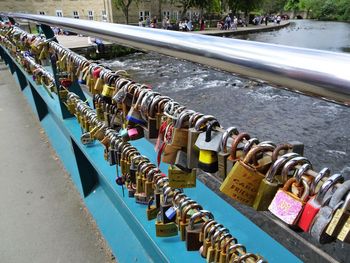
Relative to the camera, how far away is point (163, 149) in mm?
780

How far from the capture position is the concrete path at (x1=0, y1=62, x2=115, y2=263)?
1802 millimetres

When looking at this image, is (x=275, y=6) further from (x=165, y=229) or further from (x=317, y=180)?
(x=317, y=180)

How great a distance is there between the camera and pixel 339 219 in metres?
0.42

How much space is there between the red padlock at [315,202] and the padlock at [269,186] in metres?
0.06

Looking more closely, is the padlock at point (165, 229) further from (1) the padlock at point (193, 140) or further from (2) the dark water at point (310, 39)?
(2) the dark water at point (310, 39)

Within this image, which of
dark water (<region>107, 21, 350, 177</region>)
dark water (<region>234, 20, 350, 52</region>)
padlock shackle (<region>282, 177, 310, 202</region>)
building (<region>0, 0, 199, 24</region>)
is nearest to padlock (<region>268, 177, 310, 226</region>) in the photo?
padlock shackle (<region>282, 177, 310, 202</region>)

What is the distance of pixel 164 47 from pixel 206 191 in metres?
0.74

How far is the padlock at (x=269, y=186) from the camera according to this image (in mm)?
514

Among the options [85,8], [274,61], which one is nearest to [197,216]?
[274,61]

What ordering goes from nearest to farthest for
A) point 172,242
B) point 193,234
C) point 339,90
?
point 339,90 < point 193,234 < point 172,242

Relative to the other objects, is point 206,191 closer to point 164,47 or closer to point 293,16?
point 164,47

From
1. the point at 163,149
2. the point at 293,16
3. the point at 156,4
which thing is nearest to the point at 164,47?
the point at 163,149

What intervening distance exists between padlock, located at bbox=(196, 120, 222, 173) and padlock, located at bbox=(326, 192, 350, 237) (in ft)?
0.81

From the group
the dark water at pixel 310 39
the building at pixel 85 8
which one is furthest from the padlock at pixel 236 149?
the building at pixel 85 8
